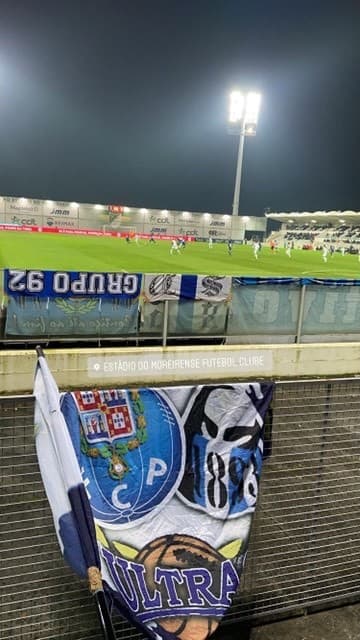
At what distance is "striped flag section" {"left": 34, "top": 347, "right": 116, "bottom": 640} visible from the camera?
2.77 m

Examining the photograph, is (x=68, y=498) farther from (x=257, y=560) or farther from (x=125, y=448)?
(x=257, y=560)

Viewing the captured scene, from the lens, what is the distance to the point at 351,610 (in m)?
4.86

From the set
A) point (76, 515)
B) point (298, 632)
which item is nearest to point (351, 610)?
point (298, 632)

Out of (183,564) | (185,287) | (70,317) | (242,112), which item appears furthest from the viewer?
(242,112)

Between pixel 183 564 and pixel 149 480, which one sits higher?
pixel 149 480

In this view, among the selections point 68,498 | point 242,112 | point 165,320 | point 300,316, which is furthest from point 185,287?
point 242,112

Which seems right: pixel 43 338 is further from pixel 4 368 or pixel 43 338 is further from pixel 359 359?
pixel 359 359

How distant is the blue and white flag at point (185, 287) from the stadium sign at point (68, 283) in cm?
29

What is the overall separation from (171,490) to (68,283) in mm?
6969

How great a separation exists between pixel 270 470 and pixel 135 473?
3.24m

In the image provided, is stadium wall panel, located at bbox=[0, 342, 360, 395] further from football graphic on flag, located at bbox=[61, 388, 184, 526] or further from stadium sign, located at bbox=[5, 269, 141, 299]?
football graphic on flag, located at bbox=[61, 388, 184, 526]

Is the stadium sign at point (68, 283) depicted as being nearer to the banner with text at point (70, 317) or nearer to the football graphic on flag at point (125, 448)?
the banner with text at point (70, 317)

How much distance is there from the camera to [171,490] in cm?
370

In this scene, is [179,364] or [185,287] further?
[179,364]
